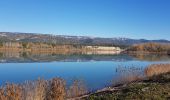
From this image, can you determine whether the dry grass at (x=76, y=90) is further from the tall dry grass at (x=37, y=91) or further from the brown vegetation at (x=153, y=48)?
the brown vegetation at (x=153, y=48)

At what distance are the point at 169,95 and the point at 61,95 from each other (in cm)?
362

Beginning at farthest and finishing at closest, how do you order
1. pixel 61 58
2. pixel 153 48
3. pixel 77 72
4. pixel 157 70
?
pixel 153 48 < pixel 61 58 < pixel 77 72 < pixel 157 70

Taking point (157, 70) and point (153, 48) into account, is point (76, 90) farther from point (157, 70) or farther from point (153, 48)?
point (153, 48)

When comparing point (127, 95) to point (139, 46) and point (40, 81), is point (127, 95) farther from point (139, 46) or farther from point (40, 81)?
point (139, 46)

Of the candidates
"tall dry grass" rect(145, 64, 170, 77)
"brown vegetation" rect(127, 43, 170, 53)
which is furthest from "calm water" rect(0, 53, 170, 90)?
"brown vegetation" rect(127, 43, 170, 53)

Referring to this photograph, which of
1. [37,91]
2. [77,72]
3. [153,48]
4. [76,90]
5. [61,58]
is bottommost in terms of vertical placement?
[153,48]

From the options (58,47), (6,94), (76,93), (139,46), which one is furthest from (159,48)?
(6,94)

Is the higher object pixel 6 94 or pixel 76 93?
pixel 6 94

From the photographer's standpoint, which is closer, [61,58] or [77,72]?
[77,72]

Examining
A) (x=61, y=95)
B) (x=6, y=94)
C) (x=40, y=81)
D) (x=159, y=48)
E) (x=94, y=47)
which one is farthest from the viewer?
(x=94, y=47)

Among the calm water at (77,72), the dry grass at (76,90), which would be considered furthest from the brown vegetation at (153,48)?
the dry grass at (76,90)

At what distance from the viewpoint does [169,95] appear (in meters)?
11.0

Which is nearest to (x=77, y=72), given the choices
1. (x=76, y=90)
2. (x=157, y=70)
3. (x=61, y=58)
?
(x=157, y=70)

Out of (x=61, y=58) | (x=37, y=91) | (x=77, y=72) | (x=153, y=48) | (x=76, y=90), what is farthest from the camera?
(x=153, y=48)
